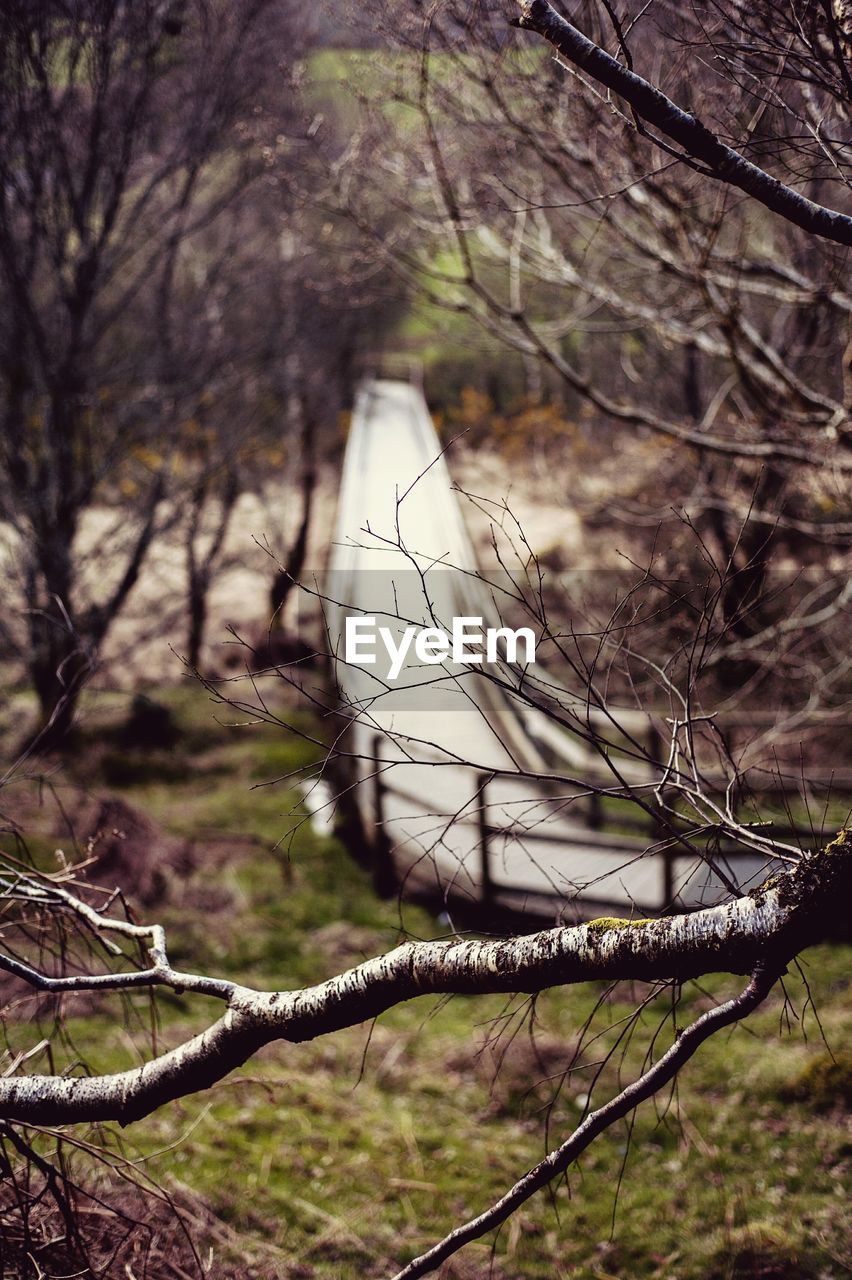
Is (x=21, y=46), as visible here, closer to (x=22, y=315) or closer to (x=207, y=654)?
(x=22, y=315)

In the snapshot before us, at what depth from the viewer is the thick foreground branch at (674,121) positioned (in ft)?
6.17

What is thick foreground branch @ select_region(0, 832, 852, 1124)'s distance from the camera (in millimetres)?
1762

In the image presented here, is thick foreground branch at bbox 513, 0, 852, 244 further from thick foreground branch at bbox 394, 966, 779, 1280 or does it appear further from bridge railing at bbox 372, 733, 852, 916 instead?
bridge railing at bbox 372, 733, 852, 916

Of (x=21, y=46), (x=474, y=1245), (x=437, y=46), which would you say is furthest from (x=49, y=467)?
(x=474, y=1245)

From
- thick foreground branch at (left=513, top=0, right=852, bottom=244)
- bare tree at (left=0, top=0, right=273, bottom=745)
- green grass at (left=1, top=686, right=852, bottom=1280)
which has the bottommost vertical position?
green grass at (left=1, top=686, right=852, bottom=1280)

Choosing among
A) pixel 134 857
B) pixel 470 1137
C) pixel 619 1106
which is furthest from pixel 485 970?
pixel 134 857

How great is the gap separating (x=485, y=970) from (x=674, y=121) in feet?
6.02

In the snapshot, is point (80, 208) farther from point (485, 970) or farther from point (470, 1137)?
point (485, 970)

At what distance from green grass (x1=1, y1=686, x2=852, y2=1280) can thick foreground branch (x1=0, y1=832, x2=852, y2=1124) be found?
17.9 inches

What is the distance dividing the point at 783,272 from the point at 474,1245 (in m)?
5.59

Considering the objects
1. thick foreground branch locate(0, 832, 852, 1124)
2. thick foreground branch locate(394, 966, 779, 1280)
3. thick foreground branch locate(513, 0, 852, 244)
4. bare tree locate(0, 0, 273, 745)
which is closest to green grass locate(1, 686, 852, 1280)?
thick foreground branch locate(0, 832, 852, 1124)

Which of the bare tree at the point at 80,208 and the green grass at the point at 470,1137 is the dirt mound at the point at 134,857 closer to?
the green grass at the point at 470,1137

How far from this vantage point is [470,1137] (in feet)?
16.7

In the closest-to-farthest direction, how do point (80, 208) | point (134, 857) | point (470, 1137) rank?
point (470, 1137) → point (134, 857) → point (80, 208)
